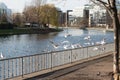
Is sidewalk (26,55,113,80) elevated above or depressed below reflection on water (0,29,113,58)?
above

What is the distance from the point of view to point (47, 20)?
117812mm

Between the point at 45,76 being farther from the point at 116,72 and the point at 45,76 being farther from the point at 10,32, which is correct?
the point at 10,32

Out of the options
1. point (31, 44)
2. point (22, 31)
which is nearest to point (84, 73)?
point (31, 44)

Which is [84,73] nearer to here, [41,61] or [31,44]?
[41,61]

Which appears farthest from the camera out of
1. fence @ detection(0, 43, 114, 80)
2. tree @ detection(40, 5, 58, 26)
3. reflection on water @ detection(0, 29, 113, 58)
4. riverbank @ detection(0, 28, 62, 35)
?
tree @ detection(40, 5, 58, 26)

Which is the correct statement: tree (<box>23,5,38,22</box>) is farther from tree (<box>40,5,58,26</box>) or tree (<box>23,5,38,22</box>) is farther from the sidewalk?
the sidewalk

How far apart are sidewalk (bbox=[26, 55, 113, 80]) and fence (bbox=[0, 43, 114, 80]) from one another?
123cm

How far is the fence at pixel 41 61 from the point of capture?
51.3 ft

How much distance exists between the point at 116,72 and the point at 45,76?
3.11 m

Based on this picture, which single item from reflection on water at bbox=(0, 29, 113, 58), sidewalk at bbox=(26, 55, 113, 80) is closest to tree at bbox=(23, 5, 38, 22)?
reflection on water at bbox=(0, 29, 113, 58)

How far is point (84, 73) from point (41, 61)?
269 centimetres

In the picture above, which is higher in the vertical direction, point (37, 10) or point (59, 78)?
point (37, 10)

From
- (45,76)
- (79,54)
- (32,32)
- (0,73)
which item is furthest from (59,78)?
(32,32)

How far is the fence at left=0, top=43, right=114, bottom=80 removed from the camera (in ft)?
51.3
